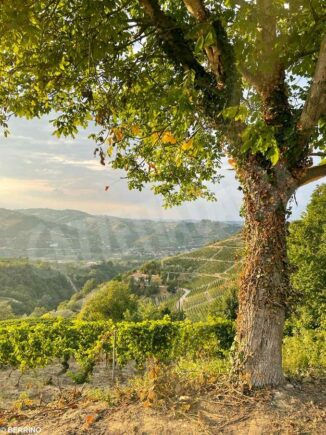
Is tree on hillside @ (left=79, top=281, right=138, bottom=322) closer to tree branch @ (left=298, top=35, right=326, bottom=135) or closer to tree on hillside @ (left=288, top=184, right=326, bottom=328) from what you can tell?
tree on hillside @ (left=288, top=184, right=326, bottom=328)

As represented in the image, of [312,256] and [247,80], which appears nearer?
[247,80]

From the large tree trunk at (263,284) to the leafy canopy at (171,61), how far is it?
464 mm

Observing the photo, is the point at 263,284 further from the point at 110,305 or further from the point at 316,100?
the point at 110,305

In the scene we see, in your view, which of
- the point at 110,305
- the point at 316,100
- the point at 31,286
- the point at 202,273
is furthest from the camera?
the point at 31,286

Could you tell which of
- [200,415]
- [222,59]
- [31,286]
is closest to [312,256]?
[222,59]

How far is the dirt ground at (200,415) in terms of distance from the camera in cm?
418

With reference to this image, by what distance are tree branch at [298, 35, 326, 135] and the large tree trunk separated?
0.66m

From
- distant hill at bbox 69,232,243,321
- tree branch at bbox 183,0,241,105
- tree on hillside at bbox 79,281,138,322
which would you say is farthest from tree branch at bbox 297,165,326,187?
distant hill at bbox 69,232,243,321

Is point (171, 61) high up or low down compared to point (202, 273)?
up

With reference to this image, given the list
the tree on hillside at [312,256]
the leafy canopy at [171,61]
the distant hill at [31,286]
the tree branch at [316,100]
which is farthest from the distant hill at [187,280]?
the tree branch at [316,100]

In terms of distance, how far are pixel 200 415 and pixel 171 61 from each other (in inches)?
196

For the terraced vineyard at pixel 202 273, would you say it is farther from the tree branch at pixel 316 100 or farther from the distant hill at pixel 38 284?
the tree branch at pixel 316 100

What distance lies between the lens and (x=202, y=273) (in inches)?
4050

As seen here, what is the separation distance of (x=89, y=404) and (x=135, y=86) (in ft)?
16.7
